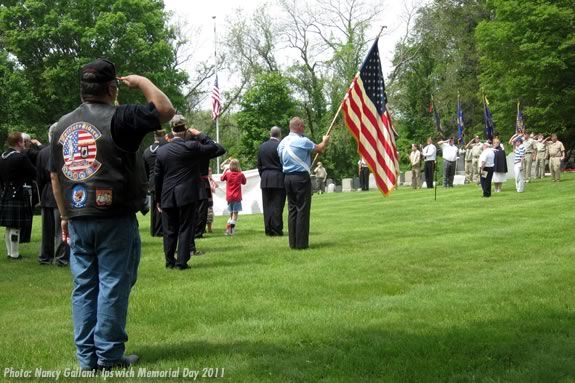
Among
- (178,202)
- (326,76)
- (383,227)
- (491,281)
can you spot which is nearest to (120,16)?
(326,76)

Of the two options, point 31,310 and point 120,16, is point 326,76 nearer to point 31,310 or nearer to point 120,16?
point 120,16

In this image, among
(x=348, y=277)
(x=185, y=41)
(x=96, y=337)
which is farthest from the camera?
(x=185, y=41)

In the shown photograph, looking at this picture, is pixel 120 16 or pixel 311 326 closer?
pixel 311 326

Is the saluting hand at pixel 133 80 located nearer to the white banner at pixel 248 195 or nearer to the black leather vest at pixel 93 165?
the black leather vest at pixel 93 165

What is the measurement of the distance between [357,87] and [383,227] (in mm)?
4985

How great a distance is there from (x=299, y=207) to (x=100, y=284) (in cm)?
740

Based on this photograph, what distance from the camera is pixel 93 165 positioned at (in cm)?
522

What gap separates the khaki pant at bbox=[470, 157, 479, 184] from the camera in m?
34.3

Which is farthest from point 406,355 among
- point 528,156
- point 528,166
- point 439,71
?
point 439,71

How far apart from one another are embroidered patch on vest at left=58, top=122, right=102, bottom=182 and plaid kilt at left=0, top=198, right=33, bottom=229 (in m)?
8.24

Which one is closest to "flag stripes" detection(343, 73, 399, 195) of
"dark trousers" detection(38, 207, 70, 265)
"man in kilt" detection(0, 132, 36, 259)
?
"dark trousers" detection(38, 207, 70, 265)

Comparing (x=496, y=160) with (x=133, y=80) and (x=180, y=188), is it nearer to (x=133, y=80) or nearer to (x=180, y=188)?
(x=180, y=188)

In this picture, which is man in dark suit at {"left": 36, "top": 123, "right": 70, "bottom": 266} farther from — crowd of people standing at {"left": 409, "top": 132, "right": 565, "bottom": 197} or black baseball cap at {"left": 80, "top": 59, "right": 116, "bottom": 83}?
crowd of people standing at {"left": 409, "top": 132, "right": 565, "bottom": 197}

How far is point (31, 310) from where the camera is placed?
26.3 feet
